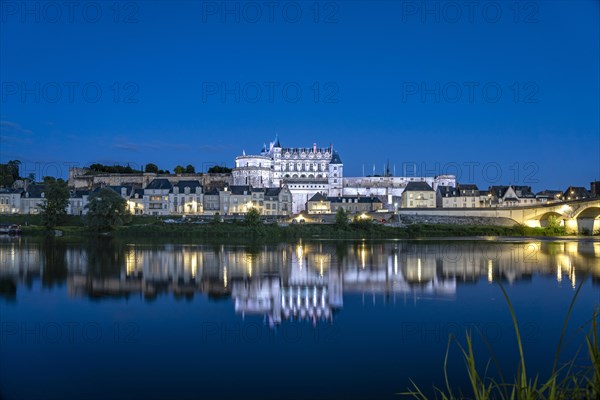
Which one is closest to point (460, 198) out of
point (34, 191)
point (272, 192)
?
point (272, 192)

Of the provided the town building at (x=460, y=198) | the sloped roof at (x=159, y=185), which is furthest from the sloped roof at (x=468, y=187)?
the sloped roof at (x=159, y=185)

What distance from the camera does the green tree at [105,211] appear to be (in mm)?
36938

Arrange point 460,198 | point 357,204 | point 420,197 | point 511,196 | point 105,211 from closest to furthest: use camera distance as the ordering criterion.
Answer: point 105,211
point 357,204
point 420,197
point 460,198
point 511,196

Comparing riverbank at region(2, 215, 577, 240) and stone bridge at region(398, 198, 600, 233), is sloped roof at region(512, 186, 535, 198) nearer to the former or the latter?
stone bridge at region(398, 198, 600, 233)

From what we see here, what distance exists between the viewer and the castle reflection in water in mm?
13219

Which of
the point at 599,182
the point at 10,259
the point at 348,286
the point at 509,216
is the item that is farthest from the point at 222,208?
the point at 599,182

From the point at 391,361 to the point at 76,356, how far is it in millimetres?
4605

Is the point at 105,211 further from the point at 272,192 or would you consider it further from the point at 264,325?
the point at 264,325

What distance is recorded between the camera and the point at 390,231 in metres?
39.1

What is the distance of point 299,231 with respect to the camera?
37750 millimetres

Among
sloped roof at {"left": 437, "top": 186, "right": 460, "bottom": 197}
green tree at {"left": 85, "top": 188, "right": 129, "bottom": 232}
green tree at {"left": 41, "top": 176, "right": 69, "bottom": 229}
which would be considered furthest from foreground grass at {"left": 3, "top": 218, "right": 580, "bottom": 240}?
sloped roof at {"left": 437, "top": 186, "right": 460, "bottom": 197}

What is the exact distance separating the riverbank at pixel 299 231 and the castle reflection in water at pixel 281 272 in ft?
34.7

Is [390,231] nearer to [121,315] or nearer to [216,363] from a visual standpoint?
[121,315]

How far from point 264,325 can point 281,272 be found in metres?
7.59
